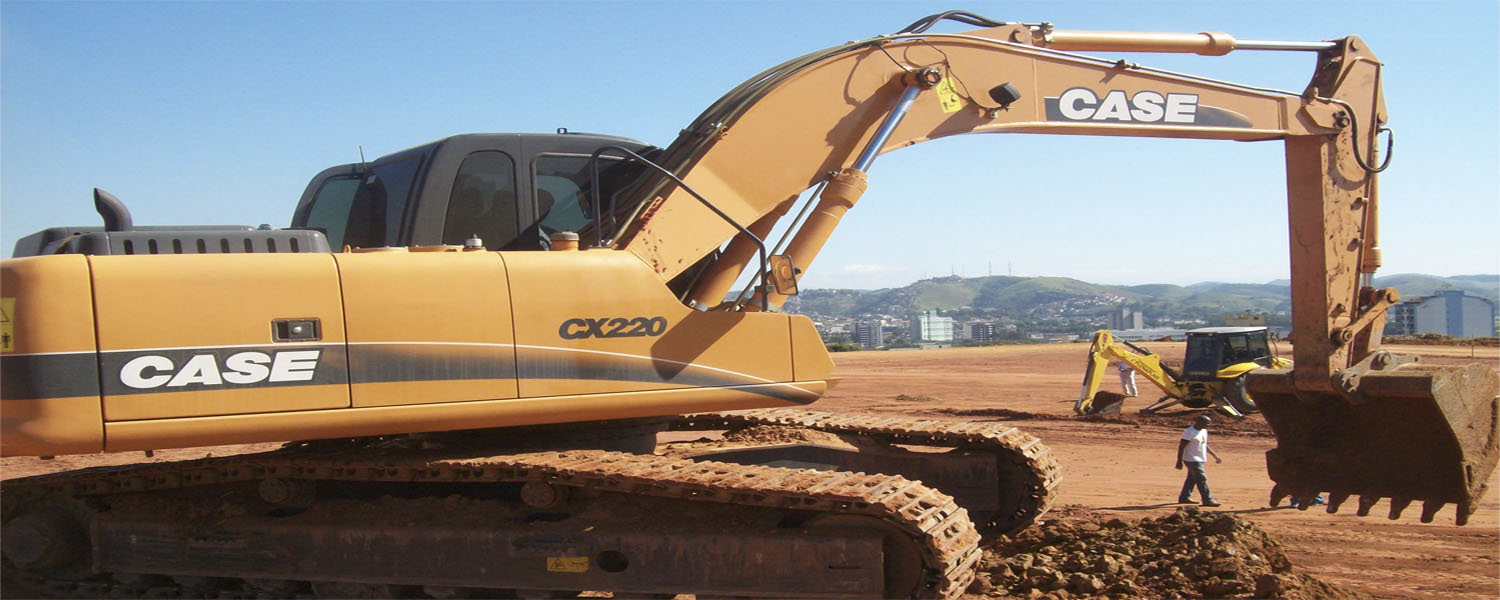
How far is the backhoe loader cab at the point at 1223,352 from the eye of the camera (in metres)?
19.0

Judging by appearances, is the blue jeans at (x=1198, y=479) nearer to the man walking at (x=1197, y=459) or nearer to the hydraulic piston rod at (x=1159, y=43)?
the man walking at (x=1197, y=459)

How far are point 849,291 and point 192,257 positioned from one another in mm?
195540

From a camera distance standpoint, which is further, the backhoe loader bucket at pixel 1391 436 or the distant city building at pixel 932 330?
the distant city building at pixel 932 330

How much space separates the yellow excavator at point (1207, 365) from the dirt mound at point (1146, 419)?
29 cm

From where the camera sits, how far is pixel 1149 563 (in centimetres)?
697

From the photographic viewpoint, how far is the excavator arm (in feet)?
20.1

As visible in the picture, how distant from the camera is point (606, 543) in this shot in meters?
5.50

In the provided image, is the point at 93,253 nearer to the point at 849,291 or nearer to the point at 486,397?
the point at 486,397

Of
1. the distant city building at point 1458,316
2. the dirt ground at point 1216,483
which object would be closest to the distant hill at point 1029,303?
the distant city building at point 1458,316

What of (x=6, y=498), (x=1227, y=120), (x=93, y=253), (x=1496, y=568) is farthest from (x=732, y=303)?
(x=1496, y=568)

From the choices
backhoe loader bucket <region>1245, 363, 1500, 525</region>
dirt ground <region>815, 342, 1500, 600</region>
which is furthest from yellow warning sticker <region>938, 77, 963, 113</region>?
dirt ground <region>815, 342, 1500, 600</region>

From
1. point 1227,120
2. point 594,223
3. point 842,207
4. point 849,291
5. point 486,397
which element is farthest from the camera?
point 849,291

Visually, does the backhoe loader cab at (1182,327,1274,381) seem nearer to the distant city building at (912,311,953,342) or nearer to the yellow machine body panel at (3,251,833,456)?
the yellow machine body panel at (3,251,833,456)

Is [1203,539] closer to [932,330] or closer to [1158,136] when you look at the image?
[1158,136]
